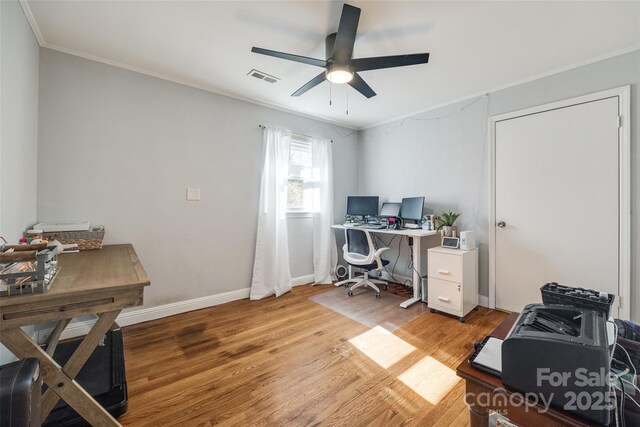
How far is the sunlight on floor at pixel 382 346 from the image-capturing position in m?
1.94

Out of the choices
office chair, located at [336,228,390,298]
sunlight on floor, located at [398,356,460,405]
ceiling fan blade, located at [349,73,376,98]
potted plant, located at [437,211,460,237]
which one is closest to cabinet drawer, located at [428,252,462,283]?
potted plant, located at [437,211,460,237]

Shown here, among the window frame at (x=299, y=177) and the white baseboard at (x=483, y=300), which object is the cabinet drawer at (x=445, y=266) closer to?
the white baseboard at (x=483, y=300)

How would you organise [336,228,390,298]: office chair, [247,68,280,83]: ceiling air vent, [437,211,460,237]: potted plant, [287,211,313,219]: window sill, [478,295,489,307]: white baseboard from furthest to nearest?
[287,211,313,219]: window sill → [336,228,390,298]: office chair → [437,211,460,237]: potted plant → [478,295,489,307]: white baseboard → [247,68,280,83]: ceiling air vent

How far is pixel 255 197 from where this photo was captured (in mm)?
3197

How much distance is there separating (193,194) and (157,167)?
1.34 ft

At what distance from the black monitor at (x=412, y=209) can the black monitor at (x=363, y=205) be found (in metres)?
0.41

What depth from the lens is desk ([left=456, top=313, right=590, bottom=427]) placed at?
2.19 ft

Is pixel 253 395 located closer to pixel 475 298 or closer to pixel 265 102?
pixel 475 298

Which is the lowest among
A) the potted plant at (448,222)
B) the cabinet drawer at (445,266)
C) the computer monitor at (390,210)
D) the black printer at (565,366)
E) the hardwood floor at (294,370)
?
the hardwood floor at (294,370)

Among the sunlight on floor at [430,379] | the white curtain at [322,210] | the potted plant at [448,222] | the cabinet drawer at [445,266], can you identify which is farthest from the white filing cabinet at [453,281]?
the white curtain at [322,210]

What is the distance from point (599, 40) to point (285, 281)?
3623mm

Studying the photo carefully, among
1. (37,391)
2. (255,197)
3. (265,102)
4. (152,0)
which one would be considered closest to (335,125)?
(265,102)

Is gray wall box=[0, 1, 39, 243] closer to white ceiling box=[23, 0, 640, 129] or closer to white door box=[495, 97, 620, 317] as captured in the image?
white ceiling box=[23, 0, 640, 129]

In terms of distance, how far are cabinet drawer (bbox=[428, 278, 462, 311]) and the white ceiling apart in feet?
6.76
